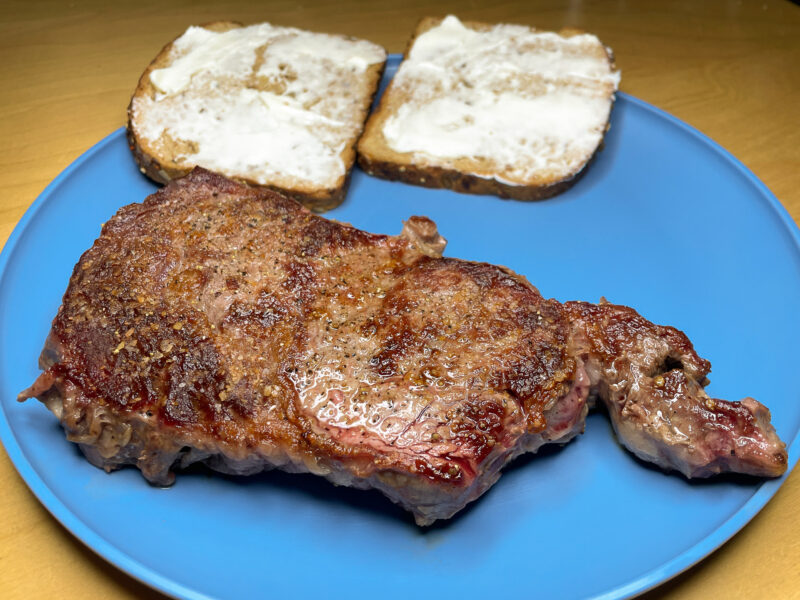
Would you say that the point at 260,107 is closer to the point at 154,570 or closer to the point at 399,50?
the point at 399,50

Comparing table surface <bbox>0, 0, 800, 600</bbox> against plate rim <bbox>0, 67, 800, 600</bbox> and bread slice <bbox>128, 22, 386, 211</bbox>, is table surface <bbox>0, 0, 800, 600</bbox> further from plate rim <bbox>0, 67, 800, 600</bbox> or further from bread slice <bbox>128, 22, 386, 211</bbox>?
plate rim <bbox>0, 67, 800, 600</bbox>

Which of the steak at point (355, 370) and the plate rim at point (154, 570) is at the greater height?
the steak at point (355, 370)

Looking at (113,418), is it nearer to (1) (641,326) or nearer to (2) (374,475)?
(2) (374,475)

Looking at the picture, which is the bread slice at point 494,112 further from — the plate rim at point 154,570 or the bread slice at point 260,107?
the plate rim at point 154,570

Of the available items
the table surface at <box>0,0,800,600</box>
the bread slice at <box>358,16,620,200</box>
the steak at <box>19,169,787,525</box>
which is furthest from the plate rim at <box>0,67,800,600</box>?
the bread slice at <box>358,16,620,200</box>

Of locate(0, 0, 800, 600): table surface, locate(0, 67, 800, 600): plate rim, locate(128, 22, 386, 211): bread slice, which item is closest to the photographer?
locate(0, 67, 800, 600): plate rim

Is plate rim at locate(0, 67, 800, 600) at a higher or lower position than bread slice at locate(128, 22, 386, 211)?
lower

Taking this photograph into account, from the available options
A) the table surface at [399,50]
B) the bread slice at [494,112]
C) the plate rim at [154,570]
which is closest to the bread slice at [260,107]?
the bread slice at [494,112]
